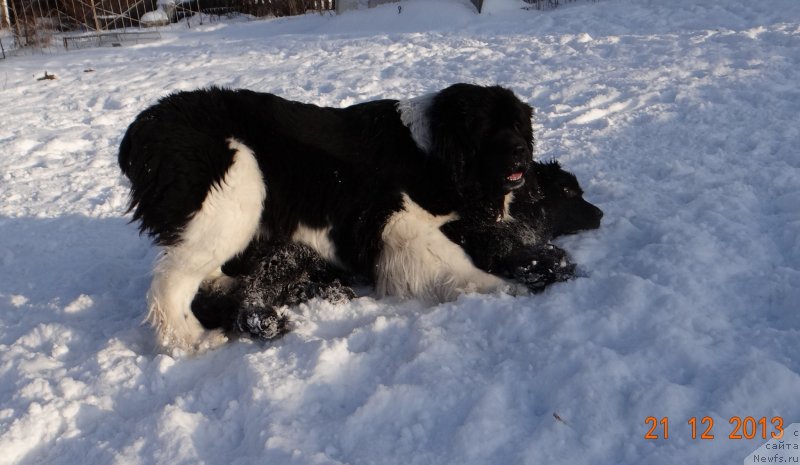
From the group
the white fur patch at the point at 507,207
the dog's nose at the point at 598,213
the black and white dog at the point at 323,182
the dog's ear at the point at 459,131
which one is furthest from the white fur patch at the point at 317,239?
the dog's nose at the point at 598,213

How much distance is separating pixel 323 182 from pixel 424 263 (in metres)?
0.76

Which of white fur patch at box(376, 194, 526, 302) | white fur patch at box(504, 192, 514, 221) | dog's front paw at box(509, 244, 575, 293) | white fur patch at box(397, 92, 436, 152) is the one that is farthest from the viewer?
white fur patch at box(504, 192, 514, 221)

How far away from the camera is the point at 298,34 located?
492 inches

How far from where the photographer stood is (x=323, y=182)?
3.53 m

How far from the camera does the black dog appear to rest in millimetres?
3322

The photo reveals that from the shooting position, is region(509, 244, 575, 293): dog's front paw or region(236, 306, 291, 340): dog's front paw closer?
region(236, 306, 291, 340): dog's front paw

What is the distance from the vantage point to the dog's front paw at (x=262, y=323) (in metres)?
3.18


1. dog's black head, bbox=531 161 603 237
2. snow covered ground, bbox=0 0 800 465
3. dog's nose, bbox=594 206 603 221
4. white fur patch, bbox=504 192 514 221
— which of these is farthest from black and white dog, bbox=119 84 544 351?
dog's nose, bbox=594 206 603 221

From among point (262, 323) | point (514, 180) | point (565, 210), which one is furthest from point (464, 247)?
point (262, 323)

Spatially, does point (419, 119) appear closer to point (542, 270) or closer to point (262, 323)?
point (542, 270)

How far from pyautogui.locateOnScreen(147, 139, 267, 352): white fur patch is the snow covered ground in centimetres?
17

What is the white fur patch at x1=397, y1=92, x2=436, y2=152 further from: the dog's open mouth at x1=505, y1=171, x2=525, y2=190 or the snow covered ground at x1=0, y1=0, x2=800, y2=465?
the snow covered ground at x1=0, y1=0, x2=800, y2=465

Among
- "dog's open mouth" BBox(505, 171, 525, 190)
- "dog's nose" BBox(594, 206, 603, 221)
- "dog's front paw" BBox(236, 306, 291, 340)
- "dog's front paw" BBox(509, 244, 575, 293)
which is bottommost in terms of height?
"dog's front paw" BBox(236, 306, 291, 340)

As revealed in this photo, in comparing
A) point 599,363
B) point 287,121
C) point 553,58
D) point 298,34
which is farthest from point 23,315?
point 298,34
